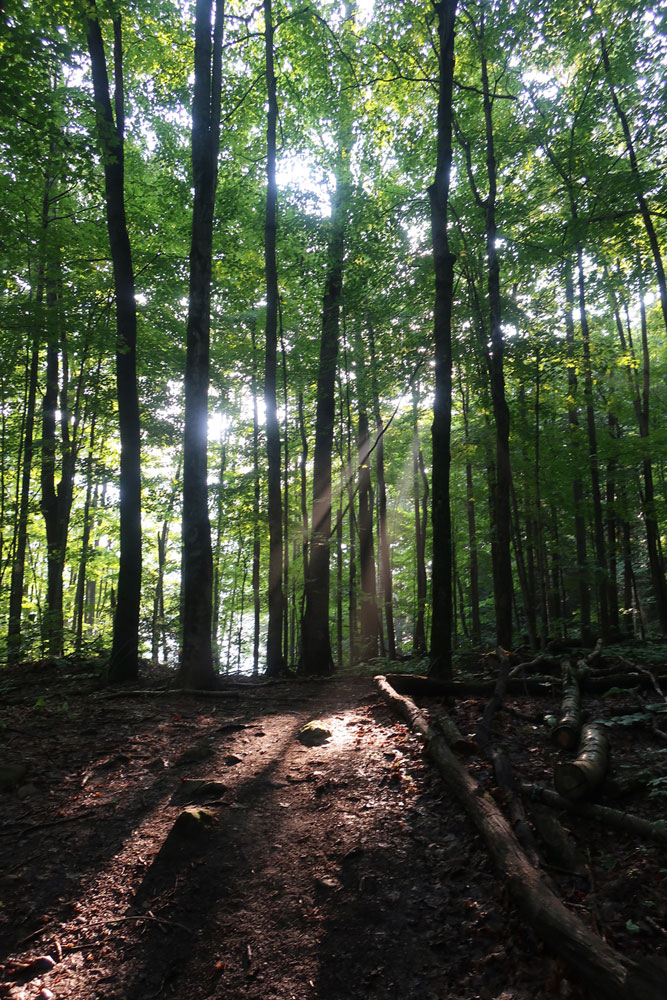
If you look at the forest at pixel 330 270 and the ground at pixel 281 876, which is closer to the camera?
the ground at pixel 281 876

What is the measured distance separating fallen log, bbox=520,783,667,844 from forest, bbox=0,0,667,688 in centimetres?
497

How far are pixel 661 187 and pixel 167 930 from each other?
15809 mm

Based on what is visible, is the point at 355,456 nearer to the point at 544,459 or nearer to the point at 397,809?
the point at 544,459

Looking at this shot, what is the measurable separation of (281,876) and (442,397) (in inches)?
249

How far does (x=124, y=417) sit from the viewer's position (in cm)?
998

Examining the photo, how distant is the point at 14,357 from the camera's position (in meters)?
11.9

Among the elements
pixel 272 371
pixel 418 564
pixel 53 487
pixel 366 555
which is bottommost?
pixel 418 564

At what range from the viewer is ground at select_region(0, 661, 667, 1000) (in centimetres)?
288

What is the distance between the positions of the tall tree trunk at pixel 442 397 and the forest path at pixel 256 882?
1.82 m

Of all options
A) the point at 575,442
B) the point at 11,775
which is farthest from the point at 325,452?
the point at 11,775

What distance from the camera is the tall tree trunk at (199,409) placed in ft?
28.4

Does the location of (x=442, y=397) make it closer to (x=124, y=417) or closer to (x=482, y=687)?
(x=482, y=687)

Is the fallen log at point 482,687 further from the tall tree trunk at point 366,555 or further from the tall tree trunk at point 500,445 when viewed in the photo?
the tall tree trunk at point 366,555

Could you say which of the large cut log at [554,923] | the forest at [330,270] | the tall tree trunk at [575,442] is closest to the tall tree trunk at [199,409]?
the forest at [330,270]
